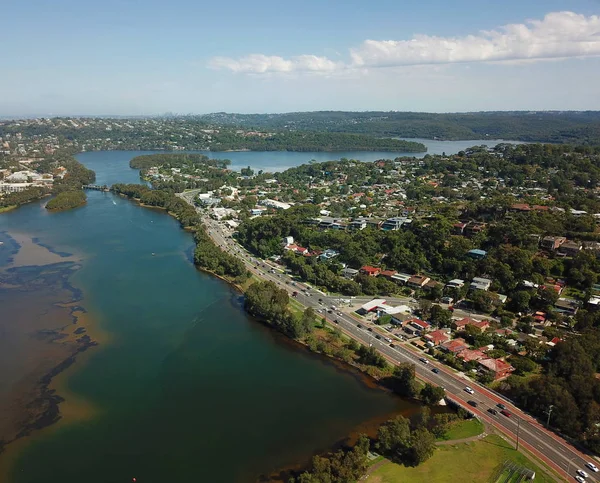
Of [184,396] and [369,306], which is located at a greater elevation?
[369,306]

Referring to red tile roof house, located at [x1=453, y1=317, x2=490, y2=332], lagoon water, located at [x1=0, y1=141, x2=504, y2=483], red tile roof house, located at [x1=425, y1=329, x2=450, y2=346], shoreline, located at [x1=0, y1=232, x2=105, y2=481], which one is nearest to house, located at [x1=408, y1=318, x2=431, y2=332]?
red tile roof house, located at [x1=425, y1=329, x2=450, y2=346]

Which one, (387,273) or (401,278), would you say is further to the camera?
(387,273)

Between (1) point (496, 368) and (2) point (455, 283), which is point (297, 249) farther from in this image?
(1) point (496, 368)

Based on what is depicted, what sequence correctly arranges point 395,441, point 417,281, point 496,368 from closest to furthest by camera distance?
point 395,441 < point 496,368 < point 417,281

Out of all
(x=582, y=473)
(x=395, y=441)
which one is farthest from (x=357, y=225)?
(x=582, y=473)

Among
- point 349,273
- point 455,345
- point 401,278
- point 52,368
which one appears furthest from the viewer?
point 349,273

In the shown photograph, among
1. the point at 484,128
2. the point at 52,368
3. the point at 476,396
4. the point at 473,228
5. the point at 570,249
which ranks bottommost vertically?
the point at 52,368

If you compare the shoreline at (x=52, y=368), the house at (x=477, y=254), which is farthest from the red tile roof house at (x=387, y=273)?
the shoreline at (x=52, y=368)
